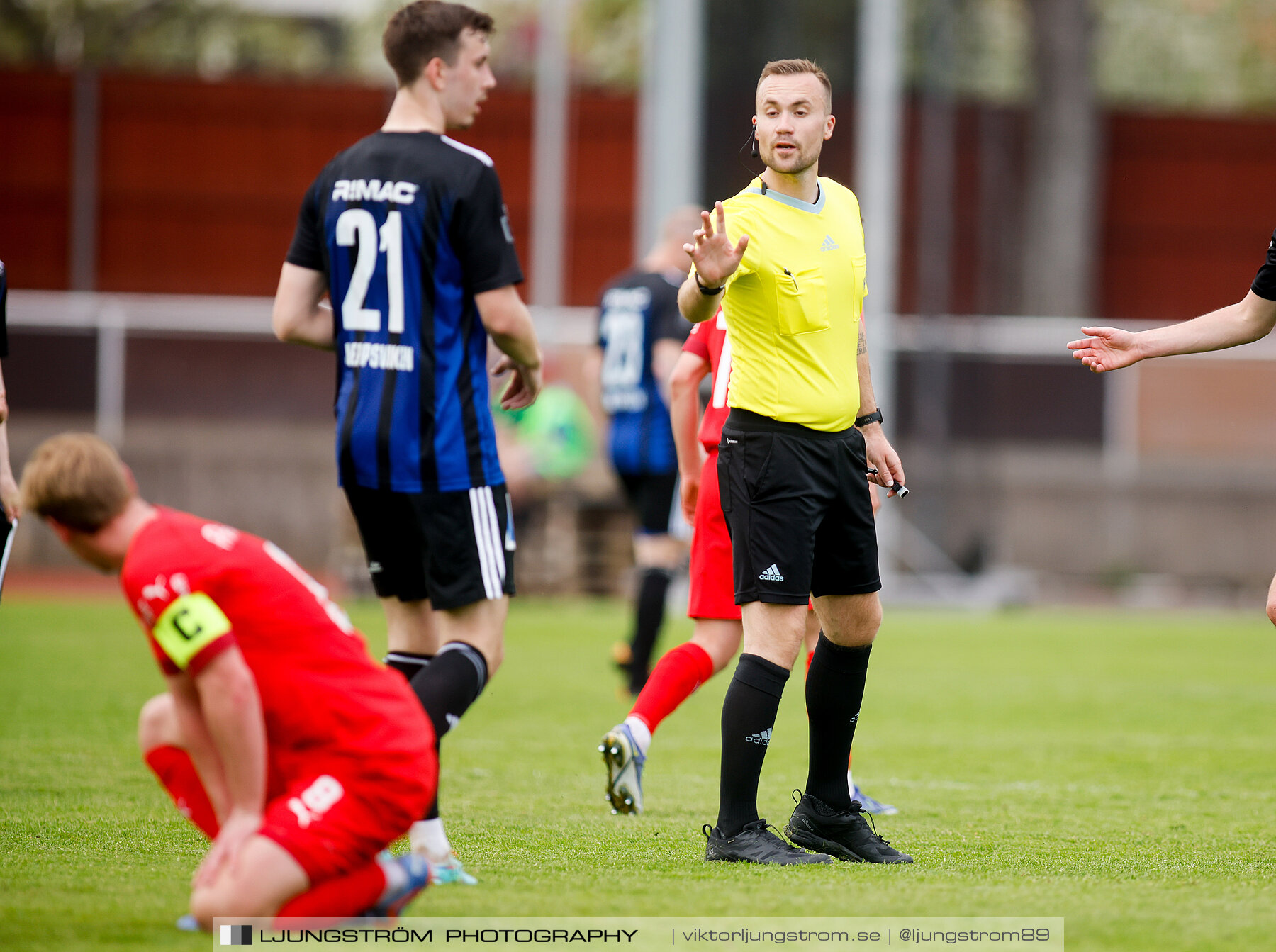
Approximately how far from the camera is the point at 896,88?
1633cm

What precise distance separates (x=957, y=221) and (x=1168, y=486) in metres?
3.81

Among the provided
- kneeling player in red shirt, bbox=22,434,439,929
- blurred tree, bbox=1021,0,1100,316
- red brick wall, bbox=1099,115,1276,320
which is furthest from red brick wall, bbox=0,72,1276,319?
kneeling player in red shirt, bbox=22,434,439,929

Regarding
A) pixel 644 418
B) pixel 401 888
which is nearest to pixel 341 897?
pixel 401 888

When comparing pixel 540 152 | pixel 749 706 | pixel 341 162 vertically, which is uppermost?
pixel 540 152

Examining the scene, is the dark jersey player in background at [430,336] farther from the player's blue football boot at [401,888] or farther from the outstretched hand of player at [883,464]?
the outstretched hand of player at [883,464]

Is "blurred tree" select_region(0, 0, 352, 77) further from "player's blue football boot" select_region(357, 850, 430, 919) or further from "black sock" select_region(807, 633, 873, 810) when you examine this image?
"player's blue football boot" select_region(357, 850, 430, 919)

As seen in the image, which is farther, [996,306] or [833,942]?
[996,306]

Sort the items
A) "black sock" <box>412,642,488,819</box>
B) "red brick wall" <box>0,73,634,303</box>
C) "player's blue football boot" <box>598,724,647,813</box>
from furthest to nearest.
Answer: "red brick wall" <box>0,73,634,303</box> < "player's blue football boot" <box>598,724,647,813</box> < "black sock" <box>412,642,488,819</box>

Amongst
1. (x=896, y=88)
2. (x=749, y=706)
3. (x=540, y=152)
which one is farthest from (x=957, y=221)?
(x=749, y=706)

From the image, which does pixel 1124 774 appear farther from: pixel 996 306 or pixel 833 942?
pixel 996 306

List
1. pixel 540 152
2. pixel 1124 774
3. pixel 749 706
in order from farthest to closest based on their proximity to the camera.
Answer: pixel 540 152 → pixel 1124 774 → pixel 749 706

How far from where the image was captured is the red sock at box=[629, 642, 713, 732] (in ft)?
16.9

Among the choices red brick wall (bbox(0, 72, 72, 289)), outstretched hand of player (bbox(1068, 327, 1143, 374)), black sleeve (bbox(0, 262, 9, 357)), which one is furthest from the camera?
red brick wall (bbox(0, 72, 72, 289))

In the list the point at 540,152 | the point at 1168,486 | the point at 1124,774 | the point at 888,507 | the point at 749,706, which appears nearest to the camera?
the point at 749,706
